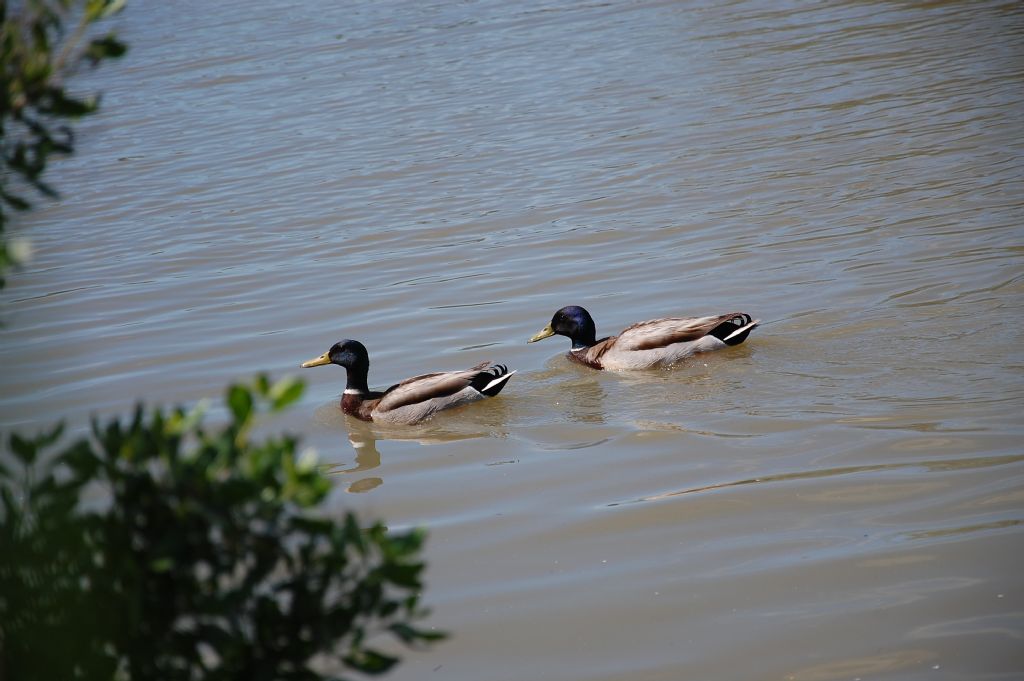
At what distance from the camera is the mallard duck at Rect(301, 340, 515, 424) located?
29.1ft

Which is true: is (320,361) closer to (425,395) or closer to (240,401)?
(425,395)

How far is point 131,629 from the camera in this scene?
7.32 feet

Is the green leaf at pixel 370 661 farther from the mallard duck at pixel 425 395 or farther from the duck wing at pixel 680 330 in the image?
the duck wing at pixel 680 330

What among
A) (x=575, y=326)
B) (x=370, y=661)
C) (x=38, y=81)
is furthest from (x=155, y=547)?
(x=575, y=326)

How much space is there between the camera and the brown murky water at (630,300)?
17.8 ft

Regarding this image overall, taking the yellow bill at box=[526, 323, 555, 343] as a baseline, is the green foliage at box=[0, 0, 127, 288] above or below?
above

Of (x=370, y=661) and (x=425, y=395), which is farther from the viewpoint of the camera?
(x=425, y=395)

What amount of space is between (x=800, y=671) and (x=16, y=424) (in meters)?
6.61

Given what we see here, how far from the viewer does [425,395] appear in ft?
29.1

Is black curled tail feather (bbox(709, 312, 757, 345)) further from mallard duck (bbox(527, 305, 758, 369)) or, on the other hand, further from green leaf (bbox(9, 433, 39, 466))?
green leaf (bbox(9, 433, 39, 466))

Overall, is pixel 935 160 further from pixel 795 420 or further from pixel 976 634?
pixel 976 634

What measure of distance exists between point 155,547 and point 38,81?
945 millimetres

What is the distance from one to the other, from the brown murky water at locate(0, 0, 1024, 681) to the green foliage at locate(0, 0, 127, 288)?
42 centimetres

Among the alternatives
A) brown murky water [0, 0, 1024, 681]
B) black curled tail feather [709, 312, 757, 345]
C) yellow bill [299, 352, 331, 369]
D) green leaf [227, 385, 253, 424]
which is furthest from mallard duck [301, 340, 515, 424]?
green leaf [227, 385, 253, 424]
